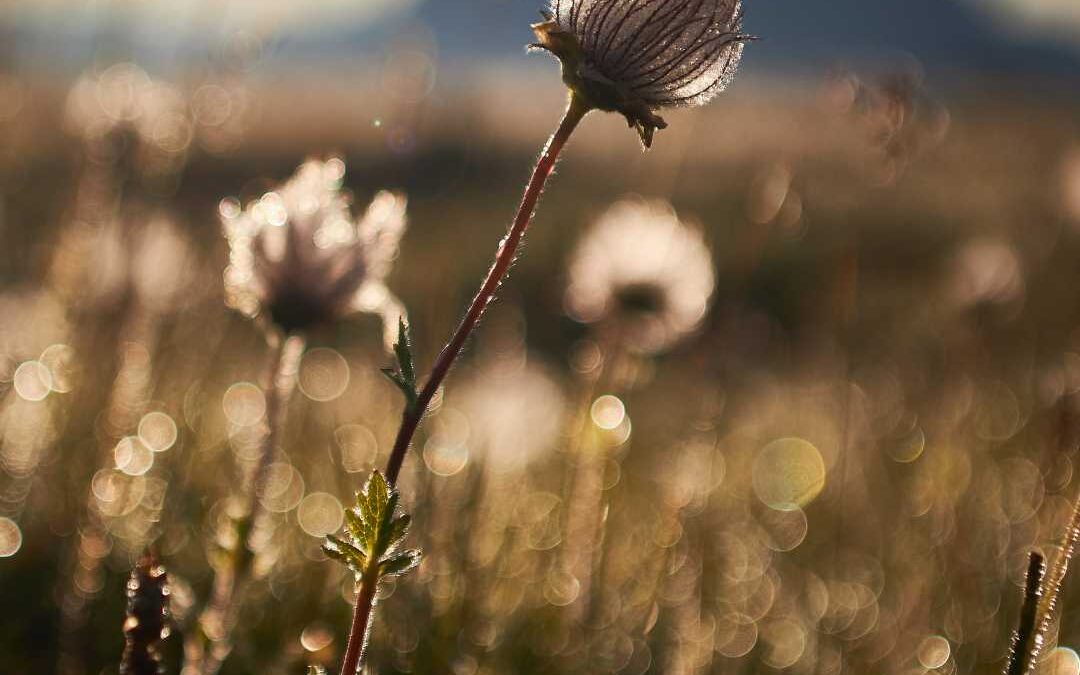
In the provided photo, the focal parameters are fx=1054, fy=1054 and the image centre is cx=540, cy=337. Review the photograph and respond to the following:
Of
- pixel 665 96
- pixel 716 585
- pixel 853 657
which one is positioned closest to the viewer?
pixel 665 96

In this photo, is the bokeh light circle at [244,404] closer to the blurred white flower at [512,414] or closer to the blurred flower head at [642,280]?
the blurred white flower at [512,414]

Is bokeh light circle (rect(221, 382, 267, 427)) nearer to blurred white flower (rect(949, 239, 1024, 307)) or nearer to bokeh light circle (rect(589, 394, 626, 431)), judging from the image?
bokeh light circle (rect(589, 394, 626, 431))

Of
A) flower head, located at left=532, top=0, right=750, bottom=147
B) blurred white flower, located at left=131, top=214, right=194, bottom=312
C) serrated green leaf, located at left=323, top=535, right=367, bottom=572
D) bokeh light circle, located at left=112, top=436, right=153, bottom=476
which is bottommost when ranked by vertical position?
bokeh light circle, located at left=112, top=436, right=153, bottom=476

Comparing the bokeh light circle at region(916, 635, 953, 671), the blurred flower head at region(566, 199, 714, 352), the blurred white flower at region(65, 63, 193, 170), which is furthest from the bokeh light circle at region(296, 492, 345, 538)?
the bokeh light circle at region(916, 635, 953, 671)

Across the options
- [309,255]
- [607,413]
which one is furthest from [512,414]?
[309,255]

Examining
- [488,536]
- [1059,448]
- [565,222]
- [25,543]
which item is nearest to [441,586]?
[488,536]

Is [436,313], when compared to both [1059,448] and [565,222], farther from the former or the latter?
[565,222]

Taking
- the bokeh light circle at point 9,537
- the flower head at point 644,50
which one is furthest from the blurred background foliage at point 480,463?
the flower head at point 644,50
